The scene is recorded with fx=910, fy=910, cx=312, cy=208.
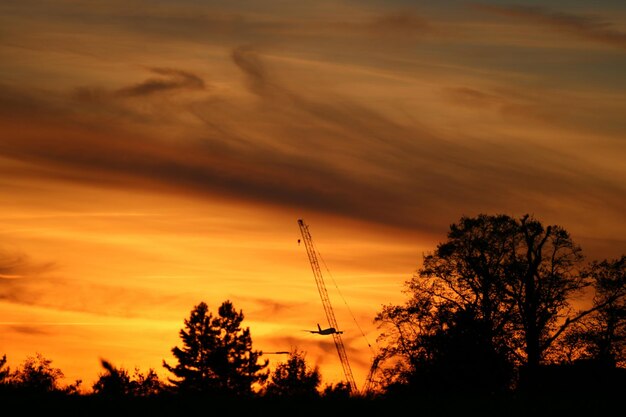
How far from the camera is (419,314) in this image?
6131cm

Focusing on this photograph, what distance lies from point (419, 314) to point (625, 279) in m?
13.6

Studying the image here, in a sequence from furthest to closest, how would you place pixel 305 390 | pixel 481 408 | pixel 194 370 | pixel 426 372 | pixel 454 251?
pixel 194 370 < pixel 454 251 < pixel 426 372 < pixel 305 390 < pixel 481 408

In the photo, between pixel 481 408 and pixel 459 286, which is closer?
pixel 481 408

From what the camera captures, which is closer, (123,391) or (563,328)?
(123,391)

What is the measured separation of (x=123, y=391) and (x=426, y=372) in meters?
37.2

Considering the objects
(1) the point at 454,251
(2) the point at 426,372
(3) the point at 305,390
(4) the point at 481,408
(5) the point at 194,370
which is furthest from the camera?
(5) the point at 194,370

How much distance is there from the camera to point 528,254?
196 feet

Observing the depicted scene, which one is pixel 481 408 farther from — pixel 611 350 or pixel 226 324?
pixel 226 324

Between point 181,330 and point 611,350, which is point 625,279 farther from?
point 181,330

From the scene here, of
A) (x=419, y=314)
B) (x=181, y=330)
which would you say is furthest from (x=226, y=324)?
(x=419, y=314)

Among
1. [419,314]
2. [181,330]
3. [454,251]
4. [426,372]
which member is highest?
[181,330]

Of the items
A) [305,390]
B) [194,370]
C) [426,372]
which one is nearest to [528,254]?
[426,372]

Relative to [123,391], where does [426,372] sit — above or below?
above

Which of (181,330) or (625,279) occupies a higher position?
(181,330)
